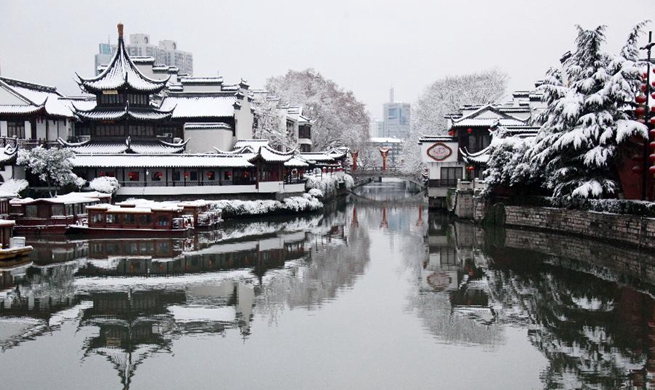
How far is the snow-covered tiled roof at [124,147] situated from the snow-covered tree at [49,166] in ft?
15.5

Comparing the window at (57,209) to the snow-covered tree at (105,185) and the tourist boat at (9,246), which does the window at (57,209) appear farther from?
the tourist boat at (9,246)

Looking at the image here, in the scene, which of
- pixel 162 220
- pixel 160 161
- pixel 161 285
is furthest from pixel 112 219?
pixel 161 285

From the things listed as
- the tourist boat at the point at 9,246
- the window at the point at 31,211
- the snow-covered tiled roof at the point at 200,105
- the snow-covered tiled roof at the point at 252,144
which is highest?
the snow-covered tiled roof at the point at 200,105

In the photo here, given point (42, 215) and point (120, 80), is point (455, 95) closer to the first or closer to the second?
point (120, 80)

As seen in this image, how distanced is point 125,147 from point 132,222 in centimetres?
1453

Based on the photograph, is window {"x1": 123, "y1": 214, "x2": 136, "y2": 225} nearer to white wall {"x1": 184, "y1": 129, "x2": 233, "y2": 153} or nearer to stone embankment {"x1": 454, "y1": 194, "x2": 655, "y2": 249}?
white wall {"x1": 184, "y1": 129, "x2": 233, "y2": 153}

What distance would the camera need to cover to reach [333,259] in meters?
25.5

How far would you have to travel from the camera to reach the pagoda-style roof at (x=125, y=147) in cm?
4356

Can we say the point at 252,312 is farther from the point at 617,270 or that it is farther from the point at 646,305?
the point at 617,270

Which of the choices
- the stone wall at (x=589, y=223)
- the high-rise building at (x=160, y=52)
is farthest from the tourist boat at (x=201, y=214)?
Result: the high-rise building at (x=160, y=52)

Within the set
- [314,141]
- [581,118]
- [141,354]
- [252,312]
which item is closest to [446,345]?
[252,312]

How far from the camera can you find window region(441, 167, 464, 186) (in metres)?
46.6

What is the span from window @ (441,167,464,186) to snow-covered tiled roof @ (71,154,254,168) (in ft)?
47.6

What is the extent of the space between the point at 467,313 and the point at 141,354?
822 centimetres
